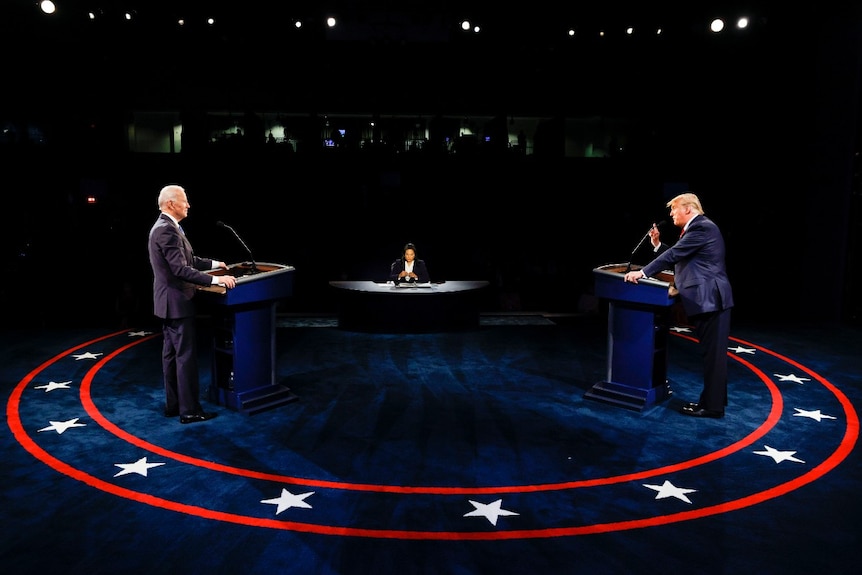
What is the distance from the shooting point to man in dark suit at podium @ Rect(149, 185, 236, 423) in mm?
Answer: 4992

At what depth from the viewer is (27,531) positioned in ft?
11.3

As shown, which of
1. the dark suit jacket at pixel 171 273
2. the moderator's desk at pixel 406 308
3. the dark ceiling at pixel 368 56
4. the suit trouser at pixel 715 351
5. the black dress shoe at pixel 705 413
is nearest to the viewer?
the dark suit jacket at pixel 171 273

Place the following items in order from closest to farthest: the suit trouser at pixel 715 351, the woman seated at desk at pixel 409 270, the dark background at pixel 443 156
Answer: the suit trouser at pixel 715 351 < the woman seated at desk at pixel 409 270 < the dark background at pixel 443 156

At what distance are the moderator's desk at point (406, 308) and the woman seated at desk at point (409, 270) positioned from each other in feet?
0.68

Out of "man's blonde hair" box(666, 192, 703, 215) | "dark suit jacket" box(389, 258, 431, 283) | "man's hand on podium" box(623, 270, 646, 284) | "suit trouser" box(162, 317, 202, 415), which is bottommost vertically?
"suit trouser" box(162, 317, 202, 415)

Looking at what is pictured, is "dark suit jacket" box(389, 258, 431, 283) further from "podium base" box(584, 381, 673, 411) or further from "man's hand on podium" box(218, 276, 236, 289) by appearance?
"man's hand on podium" box(218, 276, 236, 289)

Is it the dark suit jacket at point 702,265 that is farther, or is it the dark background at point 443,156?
the dark background at point 443,156

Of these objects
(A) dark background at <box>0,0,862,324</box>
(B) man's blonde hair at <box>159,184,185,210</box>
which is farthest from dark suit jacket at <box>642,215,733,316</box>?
(A) dark background at <box>0,0,862,324</box>

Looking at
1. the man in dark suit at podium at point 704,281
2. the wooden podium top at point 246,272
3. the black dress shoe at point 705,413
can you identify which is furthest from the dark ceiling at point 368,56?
the black dress shoe at point 705,413

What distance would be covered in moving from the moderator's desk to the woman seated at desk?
0.21 meters

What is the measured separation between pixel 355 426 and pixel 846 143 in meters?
9.36

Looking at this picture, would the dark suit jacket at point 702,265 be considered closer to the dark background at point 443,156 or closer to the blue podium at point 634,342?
the blue podium at point 634,342

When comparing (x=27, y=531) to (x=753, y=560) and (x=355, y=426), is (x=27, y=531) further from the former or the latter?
(x=753, y=560)

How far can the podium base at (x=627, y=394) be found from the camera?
223 inches
